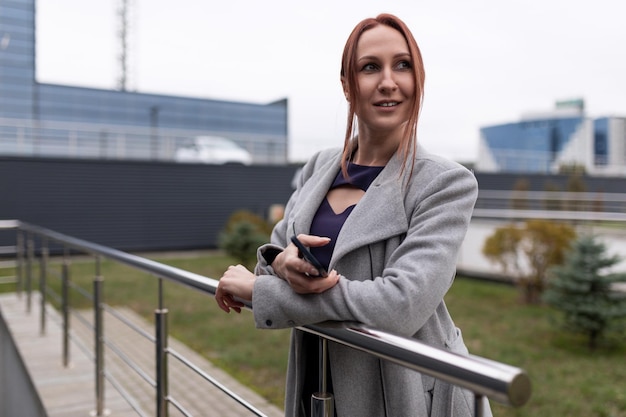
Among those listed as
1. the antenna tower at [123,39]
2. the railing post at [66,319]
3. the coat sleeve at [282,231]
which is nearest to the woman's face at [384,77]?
the coat sleeve at [282,231]

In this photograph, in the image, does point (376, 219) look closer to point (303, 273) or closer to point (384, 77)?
point (303, 273)

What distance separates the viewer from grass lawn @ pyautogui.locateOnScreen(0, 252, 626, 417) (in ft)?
13.8

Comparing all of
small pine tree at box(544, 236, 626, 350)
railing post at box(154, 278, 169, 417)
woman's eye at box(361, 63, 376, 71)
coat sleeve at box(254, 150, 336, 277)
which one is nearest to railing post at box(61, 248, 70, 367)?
railing post at box(154, 278, 169, 417)

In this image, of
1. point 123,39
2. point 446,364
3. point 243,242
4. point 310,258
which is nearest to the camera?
point 446,364

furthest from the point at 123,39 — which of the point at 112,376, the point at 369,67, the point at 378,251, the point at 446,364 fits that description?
the point at 446,364

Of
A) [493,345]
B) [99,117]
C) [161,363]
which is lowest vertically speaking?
[493,345]

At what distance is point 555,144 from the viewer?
3541 centimetres

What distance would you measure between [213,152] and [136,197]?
2526 mm

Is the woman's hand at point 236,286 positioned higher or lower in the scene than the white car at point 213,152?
lower

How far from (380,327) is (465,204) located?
1.02ft

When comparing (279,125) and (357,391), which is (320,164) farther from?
(279,125)

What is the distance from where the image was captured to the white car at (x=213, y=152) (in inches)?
588

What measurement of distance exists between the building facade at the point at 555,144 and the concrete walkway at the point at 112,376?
17313 millimetres

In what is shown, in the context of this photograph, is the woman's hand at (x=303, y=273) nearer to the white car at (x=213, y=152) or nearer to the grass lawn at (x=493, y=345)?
the grass lawn at (x=493, y=345)
